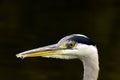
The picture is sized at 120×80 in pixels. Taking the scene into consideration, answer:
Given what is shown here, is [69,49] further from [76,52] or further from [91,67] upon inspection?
[91,67]

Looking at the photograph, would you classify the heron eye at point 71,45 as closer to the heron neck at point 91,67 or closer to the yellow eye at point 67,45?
the yellow eye at point 67,45

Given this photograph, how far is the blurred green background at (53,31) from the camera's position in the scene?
685 cm

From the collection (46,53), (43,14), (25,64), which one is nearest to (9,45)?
(25,64)

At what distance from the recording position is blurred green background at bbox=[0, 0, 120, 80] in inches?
270

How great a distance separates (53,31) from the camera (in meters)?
7.68

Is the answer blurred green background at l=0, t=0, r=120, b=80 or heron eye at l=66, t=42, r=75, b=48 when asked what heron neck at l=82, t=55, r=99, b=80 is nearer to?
heron eye at l=66, t=42, r=75, b=48

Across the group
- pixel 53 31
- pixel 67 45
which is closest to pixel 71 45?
pixel 67 45

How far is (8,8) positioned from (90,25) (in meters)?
1.23

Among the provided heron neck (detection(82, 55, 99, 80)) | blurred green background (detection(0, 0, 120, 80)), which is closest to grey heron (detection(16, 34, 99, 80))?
heron neck (detection(82, 55, 99, 80))

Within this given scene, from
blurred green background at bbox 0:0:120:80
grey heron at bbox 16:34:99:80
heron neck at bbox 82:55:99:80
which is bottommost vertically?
blurred green background at bbox 0:0:120:80

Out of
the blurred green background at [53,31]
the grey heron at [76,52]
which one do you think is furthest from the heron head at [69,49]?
the blurred green background at [53,31]

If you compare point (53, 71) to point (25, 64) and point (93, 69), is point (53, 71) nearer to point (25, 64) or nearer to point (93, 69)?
point (25, 64)

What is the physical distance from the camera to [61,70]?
6.90m

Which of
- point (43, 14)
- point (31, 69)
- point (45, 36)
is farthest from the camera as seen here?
point (43, 14)
